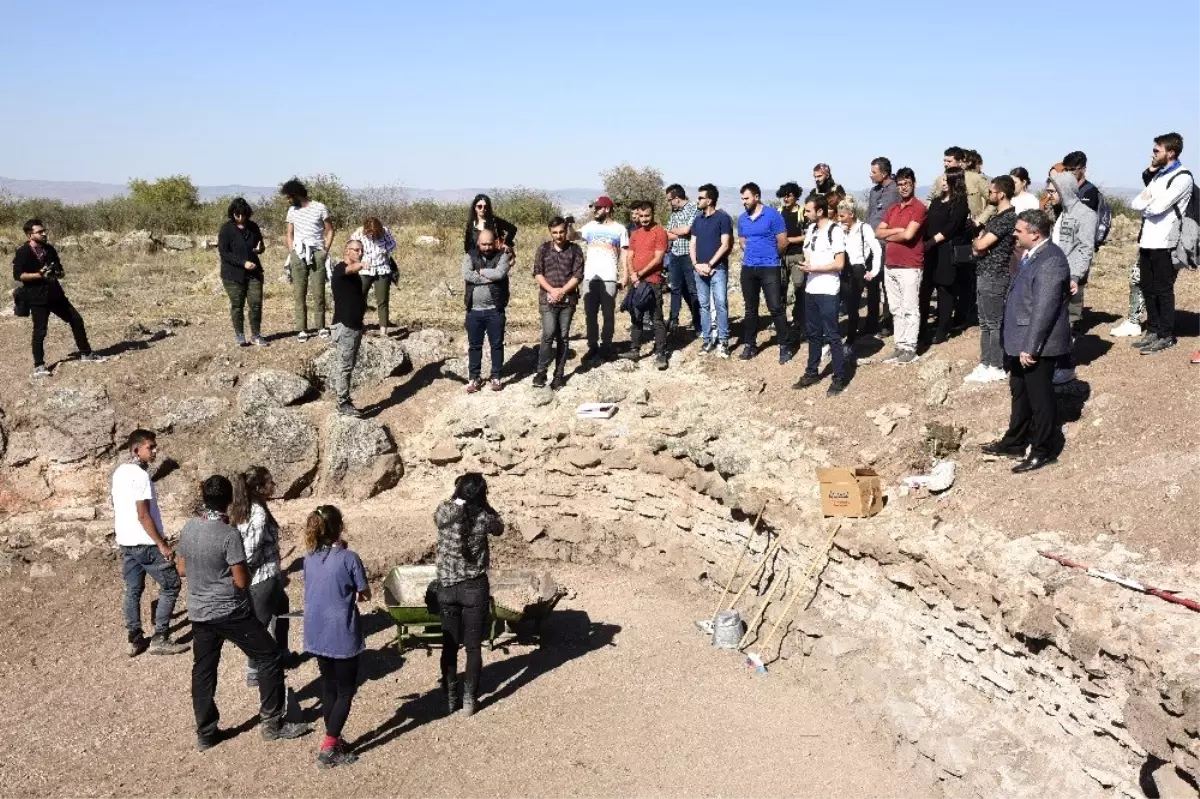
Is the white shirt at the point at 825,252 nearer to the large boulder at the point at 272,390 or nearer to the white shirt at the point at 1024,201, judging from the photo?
the white shirt at the point at 1024,201

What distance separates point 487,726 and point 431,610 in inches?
40.5

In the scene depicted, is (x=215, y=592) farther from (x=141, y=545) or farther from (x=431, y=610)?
(x=141, y=545)

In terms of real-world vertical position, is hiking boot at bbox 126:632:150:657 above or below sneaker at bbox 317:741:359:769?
above

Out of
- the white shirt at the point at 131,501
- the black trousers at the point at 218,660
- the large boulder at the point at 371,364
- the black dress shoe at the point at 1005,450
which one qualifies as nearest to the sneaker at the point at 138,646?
the white shirt at the point at 131,501

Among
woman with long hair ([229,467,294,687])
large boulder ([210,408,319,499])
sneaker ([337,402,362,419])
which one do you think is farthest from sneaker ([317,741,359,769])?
sneaker ([337,402,362,419])

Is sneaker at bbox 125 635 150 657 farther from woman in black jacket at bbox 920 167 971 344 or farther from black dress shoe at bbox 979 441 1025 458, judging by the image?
woman in black jacket at bbox 920 167 971 344

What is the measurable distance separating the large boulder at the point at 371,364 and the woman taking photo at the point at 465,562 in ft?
20.3

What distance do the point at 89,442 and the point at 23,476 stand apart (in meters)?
0.83

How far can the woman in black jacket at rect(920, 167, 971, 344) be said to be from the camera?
11.0 m

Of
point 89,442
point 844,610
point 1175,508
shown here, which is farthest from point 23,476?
point 1175,508

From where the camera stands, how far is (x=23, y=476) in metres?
12.2

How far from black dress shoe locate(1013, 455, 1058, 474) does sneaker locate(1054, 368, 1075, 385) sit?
1.26 m

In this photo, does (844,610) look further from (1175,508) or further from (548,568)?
(548,568)

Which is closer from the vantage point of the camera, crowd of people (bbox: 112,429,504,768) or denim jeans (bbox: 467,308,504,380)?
crowd of people (bbox: 112,429,504,768)
